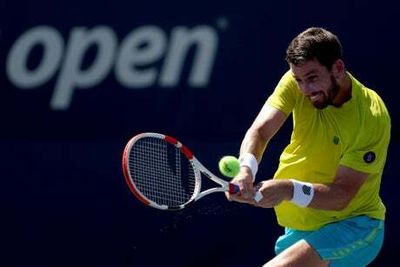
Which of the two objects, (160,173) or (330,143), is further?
(160,173)

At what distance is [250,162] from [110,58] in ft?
7.45

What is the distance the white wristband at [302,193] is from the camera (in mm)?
4488

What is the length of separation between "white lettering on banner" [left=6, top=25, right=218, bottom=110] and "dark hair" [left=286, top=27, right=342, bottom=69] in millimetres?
2003

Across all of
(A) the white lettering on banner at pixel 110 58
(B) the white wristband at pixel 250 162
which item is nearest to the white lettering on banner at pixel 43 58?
(A) the white lettering on banner at pixel 110 58

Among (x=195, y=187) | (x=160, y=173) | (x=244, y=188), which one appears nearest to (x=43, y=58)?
(x=160, y=173)

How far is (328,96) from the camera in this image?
4.60m

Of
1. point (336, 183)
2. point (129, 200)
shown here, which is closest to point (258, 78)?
point (129, 200)

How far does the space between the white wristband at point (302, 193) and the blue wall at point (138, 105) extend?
1911mm

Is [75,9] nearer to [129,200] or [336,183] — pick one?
[129,200]

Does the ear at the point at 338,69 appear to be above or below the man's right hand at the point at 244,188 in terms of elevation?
above

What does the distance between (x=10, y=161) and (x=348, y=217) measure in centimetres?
255

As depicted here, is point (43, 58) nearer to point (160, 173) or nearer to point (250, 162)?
point (160, 173)

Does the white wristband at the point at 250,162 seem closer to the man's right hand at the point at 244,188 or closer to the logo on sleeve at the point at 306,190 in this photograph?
the man's right hand at the point at 244,188

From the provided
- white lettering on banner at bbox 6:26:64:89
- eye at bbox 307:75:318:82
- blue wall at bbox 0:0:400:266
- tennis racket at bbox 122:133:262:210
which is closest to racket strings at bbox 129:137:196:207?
tennis racket at bbox 122:133:262:210
